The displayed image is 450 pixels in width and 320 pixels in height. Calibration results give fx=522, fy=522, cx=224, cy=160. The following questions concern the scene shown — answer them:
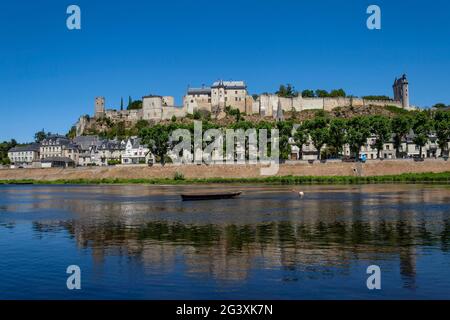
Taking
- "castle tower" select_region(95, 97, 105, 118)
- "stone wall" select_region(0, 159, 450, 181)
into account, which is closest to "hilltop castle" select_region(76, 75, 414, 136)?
"castle tower" select_region(95, 97, 105, 118)

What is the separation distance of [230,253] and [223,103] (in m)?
148

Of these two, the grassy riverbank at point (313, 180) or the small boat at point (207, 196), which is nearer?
the small boat at point (207, 196)

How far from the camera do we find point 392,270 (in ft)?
57.9

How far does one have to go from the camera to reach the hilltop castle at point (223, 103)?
552 feet

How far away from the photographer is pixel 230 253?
21.4m

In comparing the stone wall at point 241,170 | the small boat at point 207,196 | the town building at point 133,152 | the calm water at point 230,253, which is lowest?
the calm water at point 230,253

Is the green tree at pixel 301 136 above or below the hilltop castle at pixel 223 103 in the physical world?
below

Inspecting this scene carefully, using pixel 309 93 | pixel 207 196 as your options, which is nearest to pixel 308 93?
pixel 309 93

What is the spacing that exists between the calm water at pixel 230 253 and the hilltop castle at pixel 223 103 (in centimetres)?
13077

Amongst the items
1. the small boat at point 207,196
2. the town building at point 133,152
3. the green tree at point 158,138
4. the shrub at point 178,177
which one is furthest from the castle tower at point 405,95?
the small boat at point 207,196

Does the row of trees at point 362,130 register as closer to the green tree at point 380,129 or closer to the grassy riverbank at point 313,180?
the green tree at point 380,129

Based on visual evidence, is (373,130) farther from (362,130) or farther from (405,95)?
(405,95)

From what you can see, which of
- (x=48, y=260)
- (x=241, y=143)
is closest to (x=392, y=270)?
(x=48, y=260)
